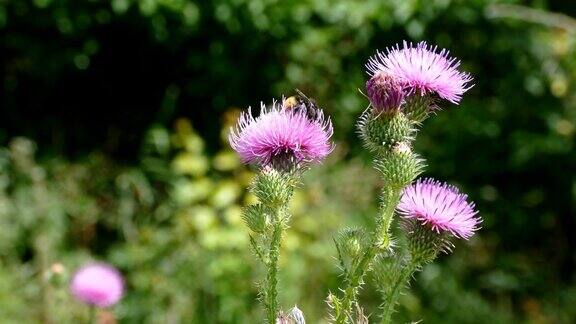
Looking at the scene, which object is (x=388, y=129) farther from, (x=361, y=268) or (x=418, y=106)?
(x=361, y=268)

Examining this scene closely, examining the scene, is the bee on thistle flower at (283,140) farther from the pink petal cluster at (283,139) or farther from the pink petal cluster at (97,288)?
the pink petal cluster at (97,288)

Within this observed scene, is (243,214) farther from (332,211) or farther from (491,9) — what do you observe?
(491,9)

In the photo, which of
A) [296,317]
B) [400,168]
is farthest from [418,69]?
[296,317]

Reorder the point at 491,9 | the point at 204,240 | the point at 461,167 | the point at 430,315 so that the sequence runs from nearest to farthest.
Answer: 1. the point at 204,240
2. the point at 430,315
3. the point at 491,9
4. the point at 461,167

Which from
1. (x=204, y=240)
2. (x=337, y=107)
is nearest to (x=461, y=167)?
(x=337, y=107)

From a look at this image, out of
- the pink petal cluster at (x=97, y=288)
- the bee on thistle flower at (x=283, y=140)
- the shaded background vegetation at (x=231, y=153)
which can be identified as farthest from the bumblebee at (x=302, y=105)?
the shaded background vegetation at (x=231, y=153)

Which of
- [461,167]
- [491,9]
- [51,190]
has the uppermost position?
[491,9]
